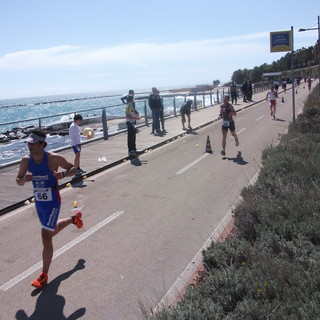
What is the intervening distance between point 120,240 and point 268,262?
10.1ft

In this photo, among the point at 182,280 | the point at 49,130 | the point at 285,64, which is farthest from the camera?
the point at 285,64

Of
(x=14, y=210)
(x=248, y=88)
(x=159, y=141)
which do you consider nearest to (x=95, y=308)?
(x=14, y=210)

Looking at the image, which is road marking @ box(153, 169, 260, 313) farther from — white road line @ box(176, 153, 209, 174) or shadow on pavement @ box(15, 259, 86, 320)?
white road line @ box(176, 153, 209, 174)

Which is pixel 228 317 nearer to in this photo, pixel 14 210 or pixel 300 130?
pixel 14 210

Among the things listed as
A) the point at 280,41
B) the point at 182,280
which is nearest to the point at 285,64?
the point at 280,41

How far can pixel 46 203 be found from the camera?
515cm

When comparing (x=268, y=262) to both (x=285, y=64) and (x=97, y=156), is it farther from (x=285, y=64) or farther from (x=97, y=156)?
(x=285, y=64)

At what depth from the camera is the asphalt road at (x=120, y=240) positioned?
4.64 m

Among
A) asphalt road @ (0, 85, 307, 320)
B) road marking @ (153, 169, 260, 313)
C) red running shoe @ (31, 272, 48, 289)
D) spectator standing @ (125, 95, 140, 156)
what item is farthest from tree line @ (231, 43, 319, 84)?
red running shoe @ (31, 272, 48, 289)

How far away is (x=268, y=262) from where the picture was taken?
150 inches

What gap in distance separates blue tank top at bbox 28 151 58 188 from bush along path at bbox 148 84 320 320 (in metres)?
2.17

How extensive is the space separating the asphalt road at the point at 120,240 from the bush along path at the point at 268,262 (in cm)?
60

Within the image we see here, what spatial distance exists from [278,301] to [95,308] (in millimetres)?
2160

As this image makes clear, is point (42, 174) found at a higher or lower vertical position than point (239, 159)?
higher
